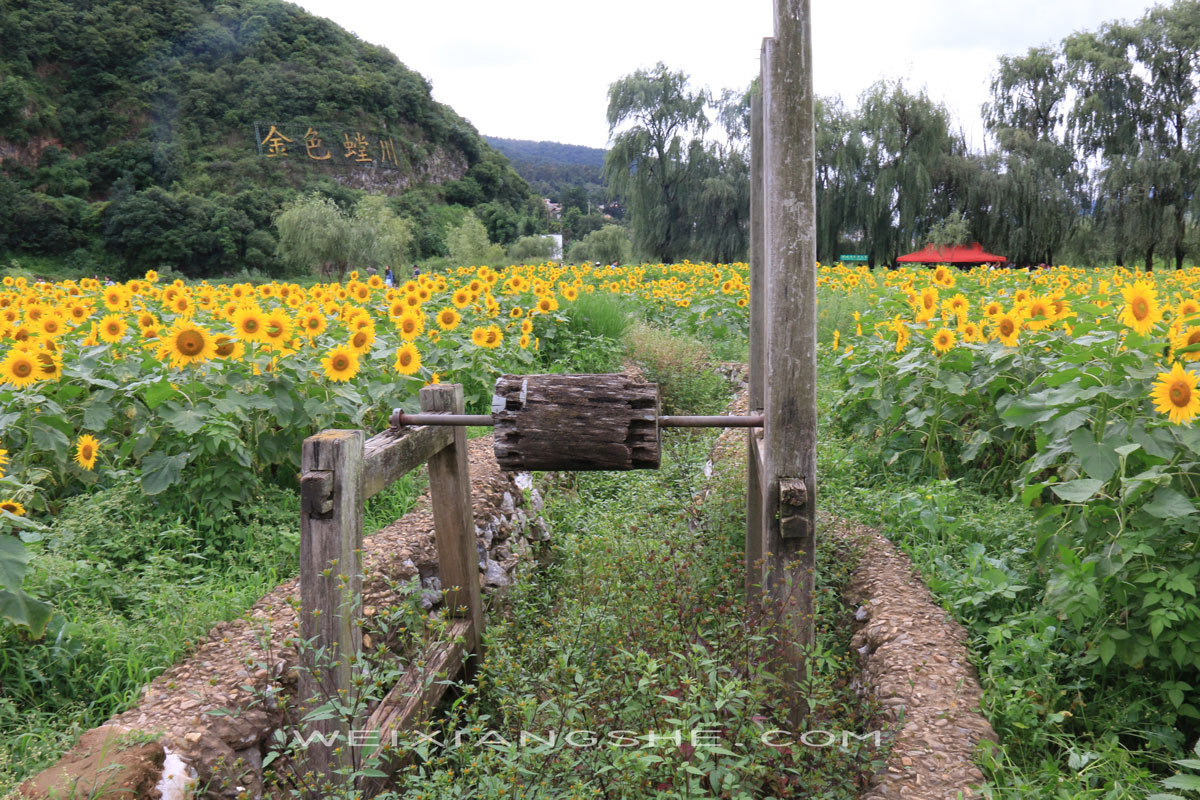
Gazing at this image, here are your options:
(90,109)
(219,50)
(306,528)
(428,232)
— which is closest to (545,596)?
(306,528)

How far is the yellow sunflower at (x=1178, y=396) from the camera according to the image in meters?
2.21

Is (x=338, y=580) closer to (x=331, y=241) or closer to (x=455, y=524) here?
(x=455, y=524)

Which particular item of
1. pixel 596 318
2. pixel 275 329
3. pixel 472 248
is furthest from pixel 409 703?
pixel 472 248

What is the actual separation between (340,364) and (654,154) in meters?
24.2

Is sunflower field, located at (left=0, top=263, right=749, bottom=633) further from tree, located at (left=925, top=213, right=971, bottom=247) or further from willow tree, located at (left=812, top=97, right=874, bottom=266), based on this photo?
tree, located at (left=925, top=213, right=971, bottom=247)

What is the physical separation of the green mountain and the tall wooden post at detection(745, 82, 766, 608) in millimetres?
56831

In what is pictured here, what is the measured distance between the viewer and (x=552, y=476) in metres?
6.24

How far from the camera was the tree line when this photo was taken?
77.1 feet

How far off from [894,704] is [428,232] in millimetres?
71963

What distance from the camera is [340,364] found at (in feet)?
13.1

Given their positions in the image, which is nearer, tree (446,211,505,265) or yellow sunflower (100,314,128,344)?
yellow sunflower (100,314,128,344)

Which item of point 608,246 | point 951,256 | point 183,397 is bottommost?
point 183,397

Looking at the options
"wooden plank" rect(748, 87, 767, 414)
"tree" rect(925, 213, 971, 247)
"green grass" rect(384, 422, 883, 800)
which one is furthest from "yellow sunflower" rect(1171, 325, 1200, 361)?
"tree" rect(925, 213, 971, 247)

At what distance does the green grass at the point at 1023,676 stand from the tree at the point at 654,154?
77.1 feet
